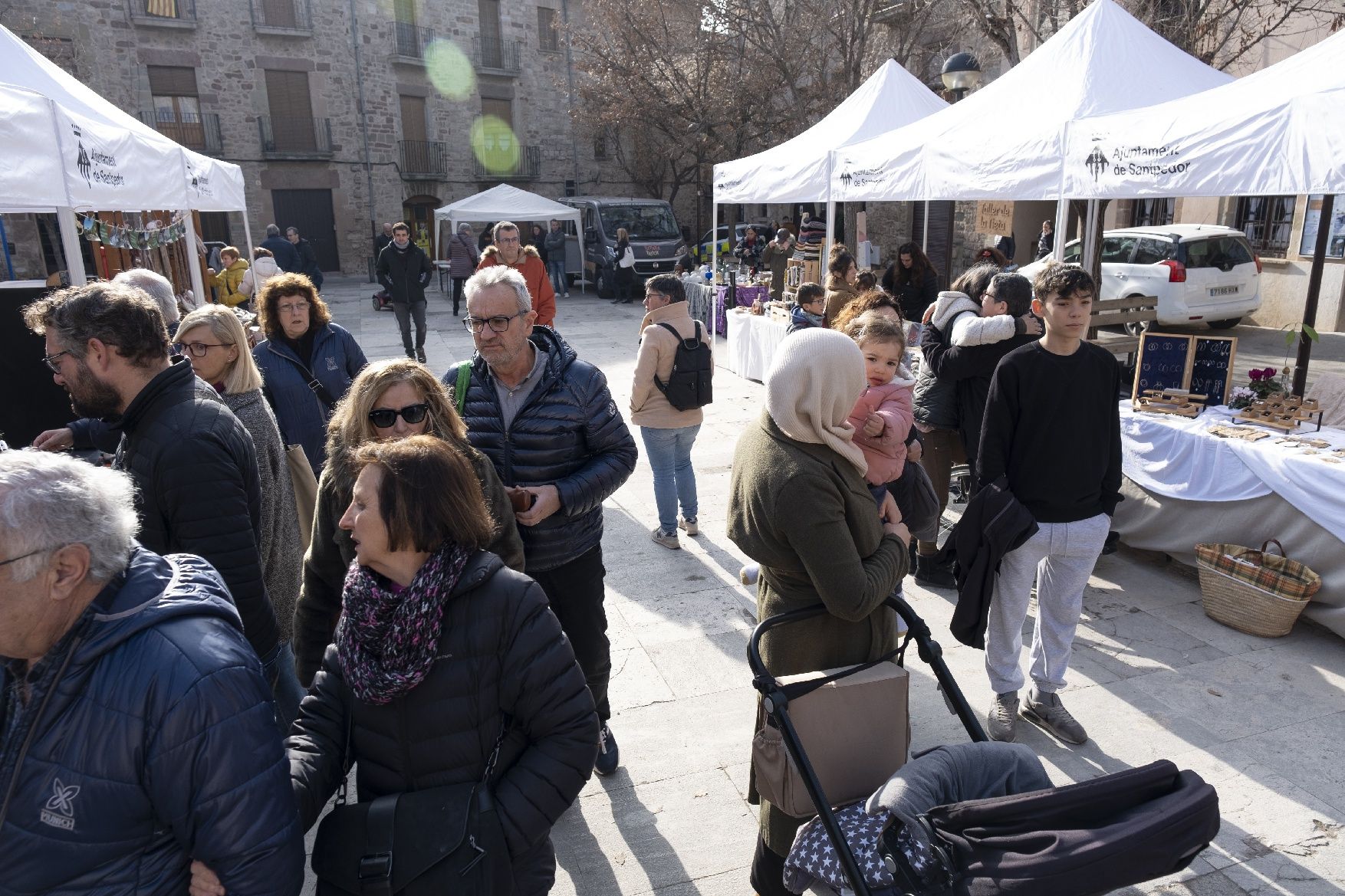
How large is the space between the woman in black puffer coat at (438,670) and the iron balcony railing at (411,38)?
28.6 metres

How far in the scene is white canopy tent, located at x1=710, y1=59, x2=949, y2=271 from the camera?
29.4ft

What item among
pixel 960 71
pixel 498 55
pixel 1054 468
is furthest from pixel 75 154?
pixel 498 55

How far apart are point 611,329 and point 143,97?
58.8 ft

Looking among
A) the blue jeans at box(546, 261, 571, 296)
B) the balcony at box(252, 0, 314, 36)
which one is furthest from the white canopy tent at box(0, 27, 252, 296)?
the balcony at box(252, 0, 314, 36)

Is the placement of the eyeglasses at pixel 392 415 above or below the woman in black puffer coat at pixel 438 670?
above

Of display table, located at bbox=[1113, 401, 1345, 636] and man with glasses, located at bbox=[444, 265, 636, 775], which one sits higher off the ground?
man with glasses, located at bbox=[444, 265, 636, 775]

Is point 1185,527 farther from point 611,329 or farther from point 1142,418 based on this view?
point 611,329

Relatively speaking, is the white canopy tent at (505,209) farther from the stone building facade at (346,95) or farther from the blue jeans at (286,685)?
the blue jeans at (286,685)

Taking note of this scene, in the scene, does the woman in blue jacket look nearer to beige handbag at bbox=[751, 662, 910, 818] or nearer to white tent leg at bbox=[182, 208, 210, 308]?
beige handbag at bbox=[751, 662, 910, 818]

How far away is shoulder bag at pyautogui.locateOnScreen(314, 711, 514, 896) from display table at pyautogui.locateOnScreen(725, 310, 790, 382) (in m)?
7.79

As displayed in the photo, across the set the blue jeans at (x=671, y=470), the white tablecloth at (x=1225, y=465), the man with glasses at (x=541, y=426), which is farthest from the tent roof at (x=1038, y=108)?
the man with glasses at (x=541, y=426)

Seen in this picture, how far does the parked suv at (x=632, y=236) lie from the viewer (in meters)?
19.0

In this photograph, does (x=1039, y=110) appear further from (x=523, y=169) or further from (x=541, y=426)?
(x=523, y=169)

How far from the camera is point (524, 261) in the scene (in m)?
6.75
